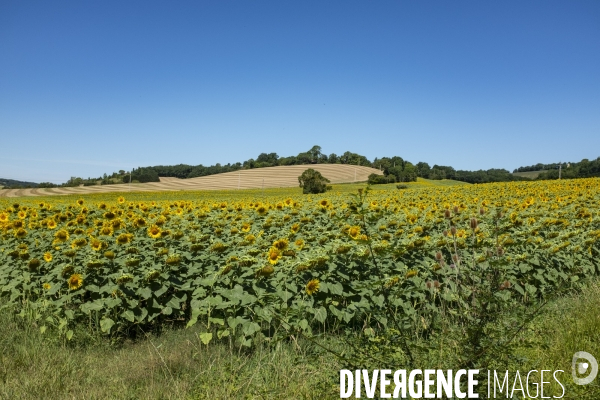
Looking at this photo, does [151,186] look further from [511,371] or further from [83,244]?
[511,371]

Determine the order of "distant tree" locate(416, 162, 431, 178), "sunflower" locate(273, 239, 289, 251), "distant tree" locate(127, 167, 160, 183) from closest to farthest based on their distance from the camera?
"sunflower" locate(273, 239, 289, 251)
"distant tree" locate(127, 167, 160, 183)
"distant tree" locate(416, 162, 431, 178)

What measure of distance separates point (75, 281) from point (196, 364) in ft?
5.99

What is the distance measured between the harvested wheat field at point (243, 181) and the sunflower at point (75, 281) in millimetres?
49653

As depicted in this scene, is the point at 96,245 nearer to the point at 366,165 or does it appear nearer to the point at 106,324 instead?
the point at 106,324

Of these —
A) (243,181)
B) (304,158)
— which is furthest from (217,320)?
(304,158)

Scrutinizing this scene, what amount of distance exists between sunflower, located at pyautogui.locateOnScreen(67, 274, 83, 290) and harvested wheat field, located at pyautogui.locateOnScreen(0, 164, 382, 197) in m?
49.7

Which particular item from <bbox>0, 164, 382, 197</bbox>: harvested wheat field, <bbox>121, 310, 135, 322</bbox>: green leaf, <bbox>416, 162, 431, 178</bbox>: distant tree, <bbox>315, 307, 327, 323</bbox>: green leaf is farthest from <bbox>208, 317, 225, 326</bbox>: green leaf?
<bbox>416, 162, 431, 178</bbox>: distant tree

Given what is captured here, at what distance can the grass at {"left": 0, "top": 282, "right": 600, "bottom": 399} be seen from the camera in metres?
2.93

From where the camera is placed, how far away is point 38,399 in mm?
3064

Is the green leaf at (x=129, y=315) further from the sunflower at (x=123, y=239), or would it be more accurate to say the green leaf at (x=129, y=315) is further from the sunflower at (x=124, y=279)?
the sunflower at (x=123, y=239)

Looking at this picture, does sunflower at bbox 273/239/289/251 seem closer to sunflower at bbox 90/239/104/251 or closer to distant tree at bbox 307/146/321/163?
sunflower at bbox 90/239/104/251

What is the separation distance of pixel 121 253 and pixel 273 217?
2.42m

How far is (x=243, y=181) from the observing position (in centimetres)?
6050

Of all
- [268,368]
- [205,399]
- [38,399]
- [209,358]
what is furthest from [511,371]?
[38,399]
